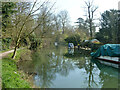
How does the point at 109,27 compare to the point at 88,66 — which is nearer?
the point at 88,66

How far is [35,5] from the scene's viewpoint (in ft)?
29.0

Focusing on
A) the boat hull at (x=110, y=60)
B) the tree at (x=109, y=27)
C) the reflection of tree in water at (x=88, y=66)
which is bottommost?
the reflection of tree in water at (x=88, y=66)

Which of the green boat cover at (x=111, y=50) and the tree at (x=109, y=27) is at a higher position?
the tree at (x=109, y=27)

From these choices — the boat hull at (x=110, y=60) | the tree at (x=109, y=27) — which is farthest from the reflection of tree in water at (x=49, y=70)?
the tree at (x=109, y=27)

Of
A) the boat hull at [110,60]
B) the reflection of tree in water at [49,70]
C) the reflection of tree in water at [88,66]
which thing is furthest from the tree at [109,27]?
the reflection of tree in water at [49,70]

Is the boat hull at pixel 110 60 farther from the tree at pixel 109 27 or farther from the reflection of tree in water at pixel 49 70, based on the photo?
the tree at pixel 109 27

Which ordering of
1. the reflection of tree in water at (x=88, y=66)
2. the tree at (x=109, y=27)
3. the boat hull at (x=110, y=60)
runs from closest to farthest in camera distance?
the reflection of tree in water at (x=88, y=66), the boat hull at (x=110, y=60), the tree at (x=109, y=27)

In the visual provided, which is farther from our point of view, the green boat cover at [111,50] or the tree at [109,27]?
the tree at [109,27]

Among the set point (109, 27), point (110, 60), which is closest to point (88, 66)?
point (110, 60)

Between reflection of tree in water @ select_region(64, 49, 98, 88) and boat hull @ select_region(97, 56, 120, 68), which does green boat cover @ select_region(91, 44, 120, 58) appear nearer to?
boat hull @ select_region(97, 56, 120, 68)

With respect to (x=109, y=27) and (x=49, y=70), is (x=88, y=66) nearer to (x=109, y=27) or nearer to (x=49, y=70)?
(x=49, y=70)

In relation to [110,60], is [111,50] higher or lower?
higher

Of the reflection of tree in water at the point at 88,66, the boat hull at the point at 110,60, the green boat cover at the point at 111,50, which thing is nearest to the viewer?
the reflection of tree in water at the point at 88,66

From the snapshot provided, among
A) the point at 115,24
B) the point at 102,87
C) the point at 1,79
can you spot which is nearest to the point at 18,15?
the point at 1,79
